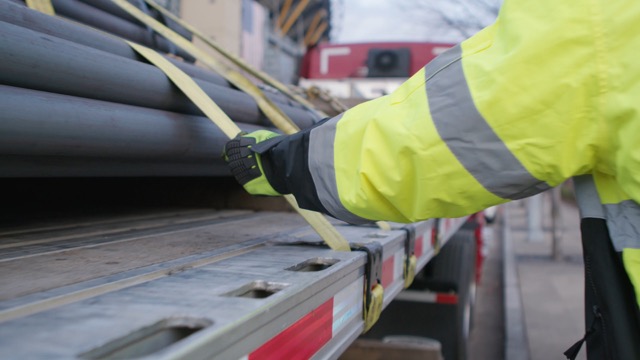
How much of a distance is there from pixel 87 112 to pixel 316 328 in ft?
2.56

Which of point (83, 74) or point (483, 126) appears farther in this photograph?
point (83, 74)

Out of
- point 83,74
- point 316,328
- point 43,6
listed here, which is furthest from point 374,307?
A: point 43,6

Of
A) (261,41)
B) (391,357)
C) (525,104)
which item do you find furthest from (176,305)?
(261,41)

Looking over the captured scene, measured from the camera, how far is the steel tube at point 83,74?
1.39 metres

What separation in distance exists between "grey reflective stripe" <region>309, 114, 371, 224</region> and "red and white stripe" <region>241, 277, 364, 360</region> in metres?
0.19

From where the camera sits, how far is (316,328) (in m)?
1.25

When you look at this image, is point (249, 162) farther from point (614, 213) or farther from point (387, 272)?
point (614, 213)

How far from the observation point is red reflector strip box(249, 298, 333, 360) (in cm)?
102

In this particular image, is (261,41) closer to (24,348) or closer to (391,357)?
(391,357)

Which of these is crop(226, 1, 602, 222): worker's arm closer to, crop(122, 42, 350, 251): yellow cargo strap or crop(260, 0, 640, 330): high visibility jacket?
crop(260, 0, 640, 330): high visibility jacket

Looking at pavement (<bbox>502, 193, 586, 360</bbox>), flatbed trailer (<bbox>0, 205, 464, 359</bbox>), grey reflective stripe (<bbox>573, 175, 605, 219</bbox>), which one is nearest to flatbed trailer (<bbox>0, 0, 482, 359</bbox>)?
flatbed trailer (<bbox>0, 205, 464, 359</bbox>)

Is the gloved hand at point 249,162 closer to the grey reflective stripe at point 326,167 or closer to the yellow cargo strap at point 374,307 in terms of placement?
the grey reflective stripe at point 326,167

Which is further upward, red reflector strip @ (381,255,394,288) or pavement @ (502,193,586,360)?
red reflector strip @ (381,255,394,288)

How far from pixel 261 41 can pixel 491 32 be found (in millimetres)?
4665
